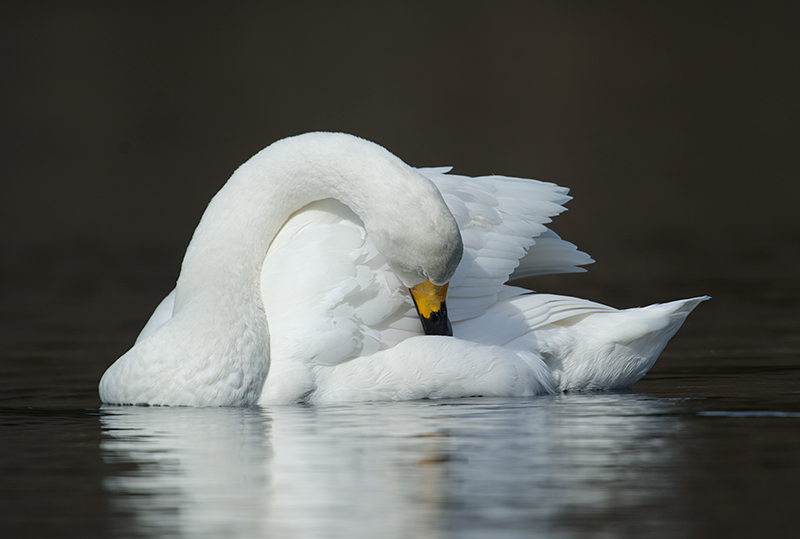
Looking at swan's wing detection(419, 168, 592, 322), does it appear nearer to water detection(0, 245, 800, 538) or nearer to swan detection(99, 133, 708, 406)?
swan detection(99, 133, 708, 406)

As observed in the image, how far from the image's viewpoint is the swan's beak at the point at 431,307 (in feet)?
22.2

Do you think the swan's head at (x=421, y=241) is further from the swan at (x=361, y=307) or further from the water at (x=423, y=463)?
the water at (x=423, y=463)

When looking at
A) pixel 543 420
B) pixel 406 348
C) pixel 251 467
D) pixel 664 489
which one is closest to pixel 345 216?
pixel 406 348

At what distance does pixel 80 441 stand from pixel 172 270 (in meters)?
8.99

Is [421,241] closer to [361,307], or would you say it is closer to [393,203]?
[393,203]

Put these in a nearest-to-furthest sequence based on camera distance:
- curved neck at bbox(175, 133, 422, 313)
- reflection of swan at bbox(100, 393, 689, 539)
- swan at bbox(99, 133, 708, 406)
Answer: reflection of swan at bbox(100, 393, 689, 539) < swan at bbox(99, 133, 708, 406) < curved neck at bbox(175, 133, 422, 313)

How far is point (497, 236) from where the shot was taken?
7480 millimetres

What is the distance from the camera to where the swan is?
662 cm

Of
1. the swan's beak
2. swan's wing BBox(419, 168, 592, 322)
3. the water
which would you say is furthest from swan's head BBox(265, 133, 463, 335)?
the water

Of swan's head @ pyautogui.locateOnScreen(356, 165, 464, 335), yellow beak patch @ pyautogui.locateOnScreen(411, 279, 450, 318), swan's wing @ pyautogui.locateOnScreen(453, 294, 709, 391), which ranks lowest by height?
swan's wing @ pyautogui.locateOnScreen(453, 294, 709, 391)

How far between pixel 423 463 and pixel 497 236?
255 centimetres

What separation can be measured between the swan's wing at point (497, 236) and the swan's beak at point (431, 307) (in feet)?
1.17

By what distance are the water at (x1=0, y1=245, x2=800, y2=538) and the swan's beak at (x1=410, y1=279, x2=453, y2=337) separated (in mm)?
372

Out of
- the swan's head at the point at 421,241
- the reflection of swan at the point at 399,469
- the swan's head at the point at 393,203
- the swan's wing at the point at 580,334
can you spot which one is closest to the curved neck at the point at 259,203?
the swan's head at the point at 393,203
